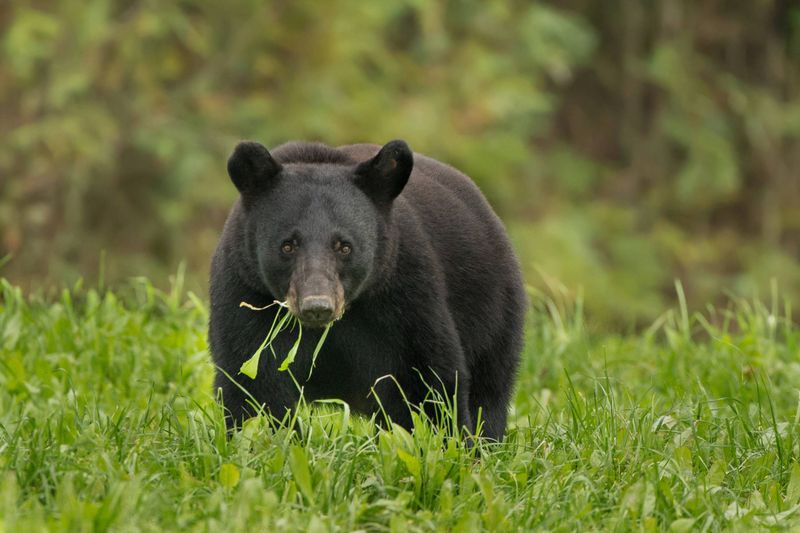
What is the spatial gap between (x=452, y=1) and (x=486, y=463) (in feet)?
41.6

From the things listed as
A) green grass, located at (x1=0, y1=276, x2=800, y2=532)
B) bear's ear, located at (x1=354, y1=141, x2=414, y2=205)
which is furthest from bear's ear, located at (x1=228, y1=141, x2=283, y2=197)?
green grass, located at (x1=0, y1=276, x2=800, y2=532)

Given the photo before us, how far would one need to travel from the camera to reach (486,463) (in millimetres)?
3916

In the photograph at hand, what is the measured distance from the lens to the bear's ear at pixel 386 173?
4379mm

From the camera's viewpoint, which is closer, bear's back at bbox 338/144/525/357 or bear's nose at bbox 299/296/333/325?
bear's nose at bbox 299/296/333/325

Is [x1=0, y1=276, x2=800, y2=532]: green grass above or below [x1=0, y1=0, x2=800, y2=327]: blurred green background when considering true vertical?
above

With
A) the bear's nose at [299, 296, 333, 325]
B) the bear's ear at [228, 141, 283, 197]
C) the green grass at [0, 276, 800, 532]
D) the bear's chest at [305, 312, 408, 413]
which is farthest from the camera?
the bear's chest at [305, 312, 408, 413]

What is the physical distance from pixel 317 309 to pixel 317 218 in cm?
42

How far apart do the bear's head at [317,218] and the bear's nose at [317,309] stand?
6 cm

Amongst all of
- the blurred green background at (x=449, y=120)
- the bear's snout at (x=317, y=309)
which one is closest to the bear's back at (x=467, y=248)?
the bear's snout at (x=317, y=309)

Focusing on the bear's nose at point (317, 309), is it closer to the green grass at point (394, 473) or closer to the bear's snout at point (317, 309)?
the bear's snout at point (317, 309)

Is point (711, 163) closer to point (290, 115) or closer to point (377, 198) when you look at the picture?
point (290, 115)

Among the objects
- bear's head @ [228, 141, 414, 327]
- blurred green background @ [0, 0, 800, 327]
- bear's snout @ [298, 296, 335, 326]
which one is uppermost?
bear's head @ [228, 141, 414, 327]

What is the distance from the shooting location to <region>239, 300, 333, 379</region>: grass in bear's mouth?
165 inches

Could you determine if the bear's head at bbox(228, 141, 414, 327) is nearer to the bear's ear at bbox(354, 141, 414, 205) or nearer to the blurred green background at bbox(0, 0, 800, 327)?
the bear's ear at bbox(354, 141, 414, 205)
